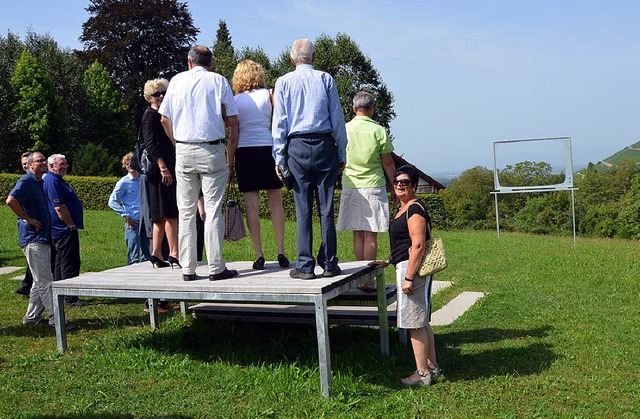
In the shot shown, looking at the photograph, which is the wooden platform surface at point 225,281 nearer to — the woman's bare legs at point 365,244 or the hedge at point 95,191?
the woman's bare legs at point 365,244

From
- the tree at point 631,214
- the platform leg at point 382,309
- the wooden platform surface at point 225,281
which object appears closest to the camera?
the wooden platform surface at point 225,281

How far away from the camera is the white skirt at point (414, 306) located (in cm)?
511

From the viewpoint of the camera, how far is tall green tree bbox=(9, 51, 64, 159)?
38.3 metres

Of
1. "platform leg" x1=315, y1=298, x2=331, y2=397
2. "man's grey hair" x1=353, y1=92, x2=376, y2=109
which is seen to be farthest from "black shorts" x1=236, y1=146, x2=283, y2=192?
"platform leg" x1=315, y1=298, x2=331, y2=397

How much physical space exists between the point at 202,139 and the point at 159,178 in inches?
58.8

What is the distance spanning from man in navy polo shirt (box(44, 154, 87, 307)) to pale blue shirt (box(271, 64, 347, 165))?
12.1 feet

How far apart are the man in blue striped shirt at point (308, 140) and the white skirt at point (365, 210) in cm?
94

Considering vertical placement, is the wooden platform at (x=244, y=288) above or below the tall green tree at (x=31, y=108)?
below

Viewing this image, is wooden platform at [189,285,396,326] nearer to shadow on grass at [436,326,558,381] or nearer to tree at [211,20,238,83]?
shadow on grass at [436,326,558,381]

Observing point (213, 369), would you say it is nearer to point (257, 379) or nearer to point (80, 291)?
point (257, 379)

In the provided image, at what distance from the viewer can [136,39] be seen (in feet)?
141

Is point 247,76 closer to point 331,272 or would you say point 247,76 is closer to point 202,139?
point 202,139

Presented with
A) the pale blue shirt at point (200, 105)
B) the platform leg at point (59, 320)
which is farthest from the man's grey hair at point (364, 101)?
the platform leg at point (59, 320)

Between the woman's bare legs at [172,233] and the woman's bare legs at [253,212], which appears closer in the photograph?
the woman's bare legs at [253,212]
